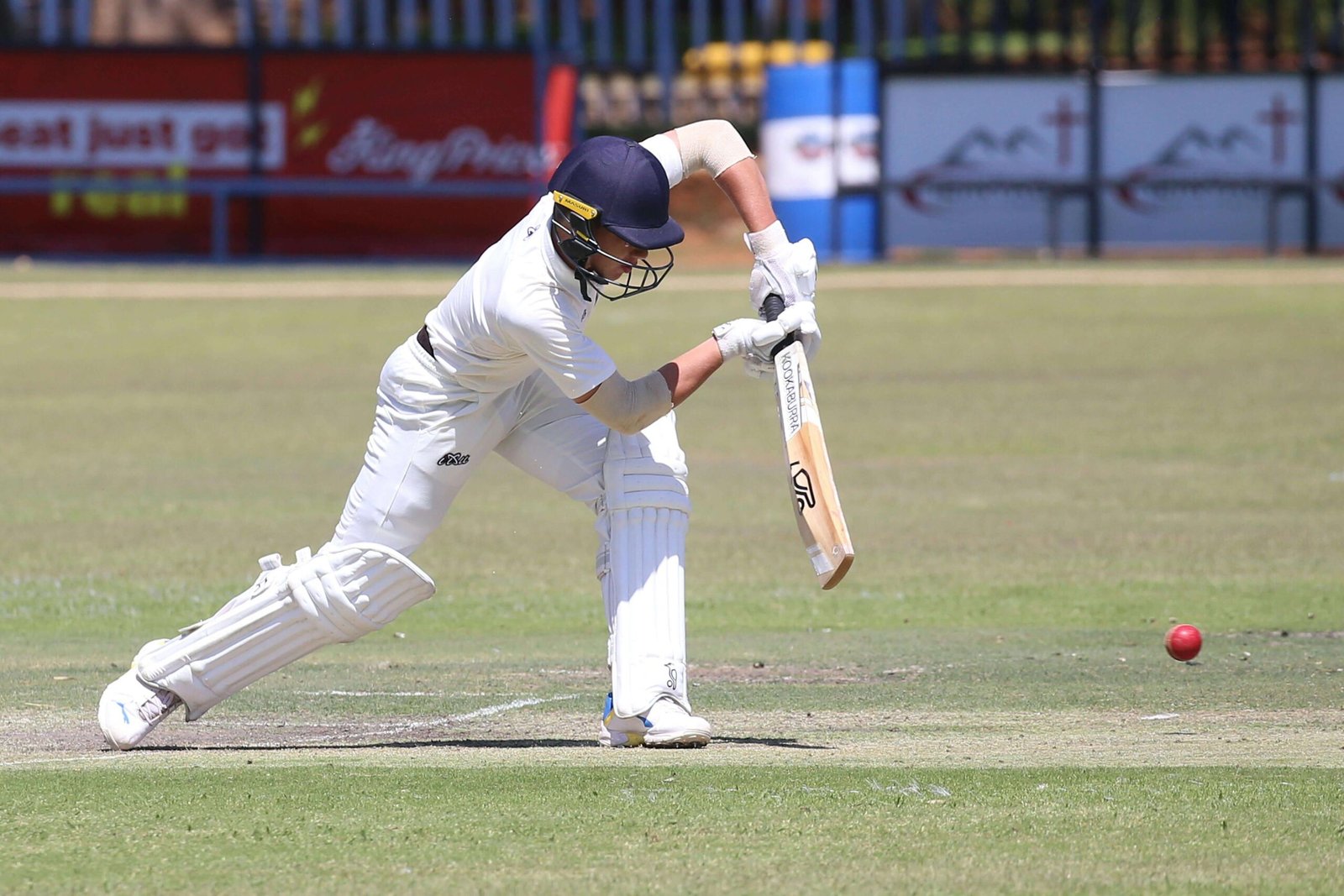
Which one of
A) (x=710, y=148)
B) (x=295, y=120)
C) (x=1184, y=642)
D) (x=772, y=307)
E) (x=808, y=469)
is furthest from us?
(x=295, y=120)

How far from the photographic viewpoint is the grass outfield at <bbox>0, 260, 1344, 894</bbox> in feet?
14.7

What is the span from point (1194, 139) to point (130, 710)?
74.2 ft

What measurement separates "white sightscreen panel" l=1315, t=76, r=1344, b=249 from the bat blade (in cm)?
2194

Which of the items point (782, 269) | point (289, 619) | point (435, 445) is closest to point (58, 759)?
point (289, 619)

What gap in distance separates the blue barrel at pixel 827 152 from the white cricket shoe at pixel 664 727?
20506 millimetres

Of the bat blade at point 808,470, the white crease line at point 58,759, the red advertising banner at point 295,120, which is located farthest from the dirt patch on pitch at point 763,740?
the red advertising banner at point 295,120

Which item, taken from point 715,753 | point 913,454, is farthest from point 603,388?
point 913,454

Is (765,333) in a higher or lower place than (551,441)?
higher

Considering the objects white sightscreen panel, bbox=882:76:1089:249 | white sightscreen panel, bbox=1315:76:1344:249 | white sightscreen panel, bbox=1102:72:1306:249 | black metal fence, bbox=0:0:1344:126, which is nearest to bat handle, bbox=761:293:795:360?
black metal fence, bbox=0:0:1344:126

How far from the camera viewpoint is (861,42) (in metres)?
32.4

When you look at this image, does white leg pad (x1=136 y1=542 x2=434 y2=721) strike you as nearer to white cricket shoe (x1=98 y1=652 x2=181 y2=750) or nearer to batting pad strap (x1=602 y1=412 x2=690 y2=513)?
white cricket shoe (x1=98 y1=652 x2=181 y2=750)

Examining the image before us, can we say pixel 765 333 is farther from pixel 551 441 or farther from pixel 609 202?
pixel 551 441

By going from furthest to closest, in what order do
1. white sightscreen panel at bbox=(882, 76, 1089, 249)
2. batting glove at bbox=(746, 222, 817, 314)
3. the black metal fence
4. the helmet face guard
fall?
the black metal fence < white sightscreen panel at bbox=(882, 76, 1089, 249) < batting glove at bbox=(746, 222, 817, 314) < the helmet face guard

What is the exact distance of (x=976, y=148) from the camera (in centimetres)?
2642
